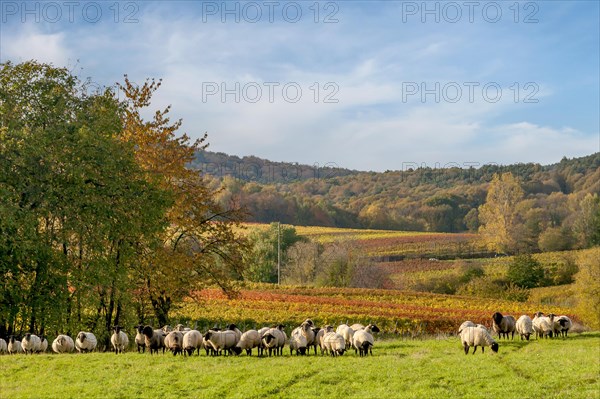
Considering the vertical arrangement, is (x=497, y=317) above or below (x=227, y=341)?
above

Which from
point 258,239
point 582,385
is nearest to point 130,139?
point 582,385

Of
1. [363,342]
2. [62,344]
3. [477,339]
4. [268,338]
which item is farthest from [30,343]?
[477,339]

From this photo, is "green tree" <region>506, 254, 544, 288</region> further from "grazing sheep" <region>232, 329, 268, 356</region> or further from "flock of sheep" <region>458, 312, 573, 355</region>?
"grazing sheep" <region>232, 329, 268, 356</region>

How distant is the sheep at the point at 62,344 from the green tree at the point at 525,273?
77.4 meters

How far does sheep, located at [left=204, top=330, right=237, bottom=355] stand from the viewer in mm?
30203

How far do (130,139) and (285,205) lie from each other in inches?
5165

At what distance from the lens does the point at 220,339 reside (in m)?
30.3

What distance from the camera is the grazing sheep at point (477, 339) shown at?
96.3ft

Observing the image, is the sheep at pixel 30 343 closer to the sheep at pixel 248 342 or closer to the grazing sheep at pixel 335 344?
the sheep at pixel 248 342

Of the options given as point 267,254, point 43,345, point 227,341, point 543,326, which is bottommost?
point 43,345

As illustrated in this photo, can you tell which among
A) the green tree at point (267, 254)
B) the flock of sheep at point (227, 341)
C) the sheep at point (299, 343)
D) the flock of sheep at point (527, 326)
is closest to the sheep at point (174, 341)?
the flock of sheep at point (227, 341)

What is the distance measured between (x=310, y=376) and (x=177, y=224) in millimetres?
22769

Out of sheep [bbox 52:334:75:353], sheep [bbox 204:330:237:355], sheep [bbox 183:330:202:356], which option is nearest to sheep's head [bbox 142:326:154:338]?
sheep [bbox 183:330:202:356]

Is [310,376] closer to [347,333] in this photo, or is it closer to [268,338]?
[268,338]
